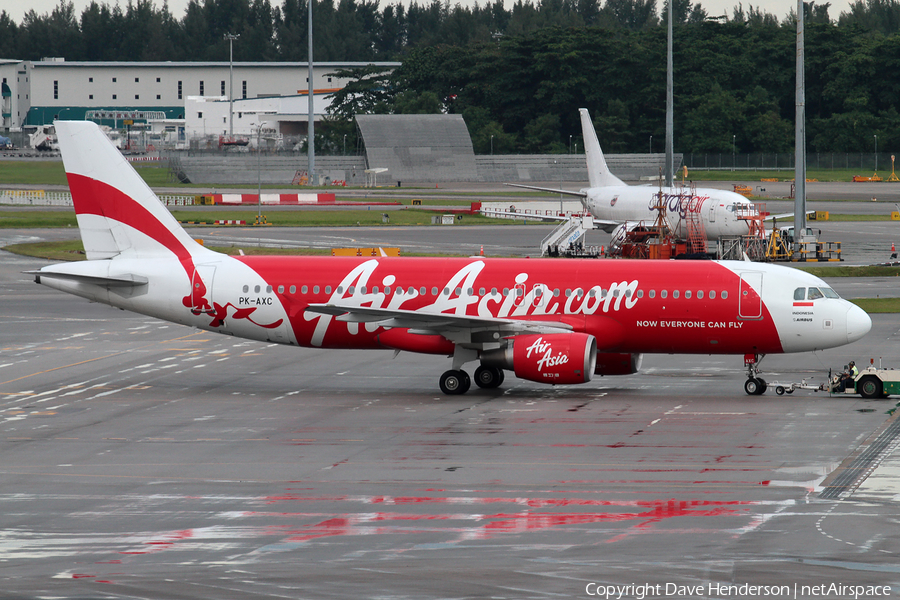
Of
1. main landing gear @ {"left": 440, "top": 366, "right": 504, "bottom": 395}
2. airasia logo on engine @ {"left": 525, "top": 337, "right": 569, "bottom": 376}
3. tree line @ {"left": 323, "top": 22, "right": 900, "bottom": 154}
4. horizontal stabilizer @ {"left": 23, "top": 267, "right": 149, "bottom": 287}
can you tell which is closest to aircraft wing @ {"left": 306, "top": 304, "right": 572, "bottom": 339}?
airasia logo on engine @ {"left": 525, "top": 337, "right": 569, "bottom": 376}

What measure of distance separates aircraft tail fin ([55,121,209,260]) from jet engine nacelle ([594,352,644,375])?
46.8 feet

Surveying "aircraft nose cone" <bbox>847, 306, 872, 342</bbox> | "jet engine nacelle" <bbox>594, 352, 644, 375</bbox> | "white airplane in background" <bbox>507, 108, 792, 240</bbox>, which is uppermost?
"white airplane in background" <bbox>507, 108, 792, 240</bbox>

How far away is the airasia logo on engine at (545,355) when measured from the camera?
112ft

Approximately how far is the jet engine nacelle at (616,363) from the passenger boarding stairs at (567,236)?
134 feet

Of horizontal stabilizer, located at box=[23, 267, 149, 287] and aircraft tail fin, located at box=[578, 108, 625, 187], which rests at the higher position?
aircraft tail fin, located at box=[578, 108, 625, 187]

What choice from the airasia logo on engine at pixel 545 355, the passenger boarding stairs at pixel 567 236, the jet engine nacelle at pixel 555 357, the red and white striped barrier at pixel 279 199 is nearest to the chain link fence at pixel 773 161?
the red and white striped barrier at pixel 279 199

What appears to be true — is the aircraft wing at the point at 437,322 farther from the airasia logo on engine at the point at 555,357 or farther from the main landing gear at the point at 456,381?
the main landing gear at the point at 456,381

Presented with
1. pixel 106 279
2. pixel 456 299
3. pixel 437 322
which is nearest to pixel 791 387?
pixel 456 299

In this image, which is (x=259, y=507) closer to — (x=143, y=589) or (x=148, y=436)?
(x=143, y=589)

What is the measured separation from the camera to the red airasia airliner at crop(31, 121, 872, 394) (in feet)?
116

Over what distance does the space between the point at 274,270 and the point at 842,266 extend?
146ft

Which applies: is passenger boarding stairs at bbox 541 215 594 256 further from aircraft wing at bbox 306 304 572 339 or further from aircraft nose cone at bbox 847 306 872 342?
aircraft nose cone at bbox 847 306 872 342

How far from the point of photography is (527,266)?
37469 mm

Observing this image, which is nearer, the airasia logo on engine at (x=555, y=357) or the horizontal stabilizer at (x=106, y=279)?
the airasia logo on engine at (x=555, y=357)
